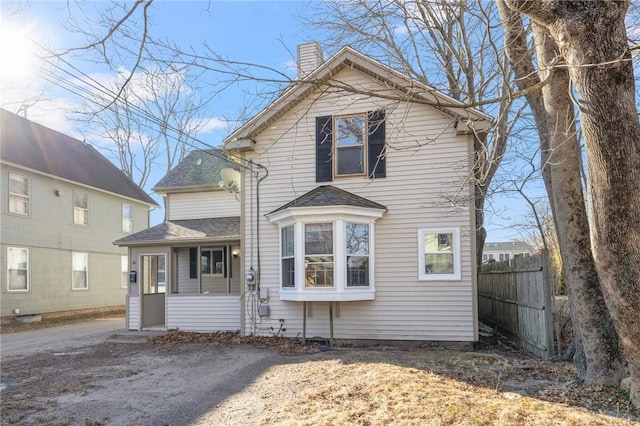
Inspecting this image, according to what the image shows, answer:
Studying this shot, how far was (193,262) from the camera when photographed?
1329 centimetres

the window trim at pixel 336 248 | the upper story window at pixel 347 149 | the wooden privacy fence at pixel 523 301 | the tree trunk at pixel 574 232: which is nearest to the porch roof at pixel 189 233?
the window trim at pixel 336 248

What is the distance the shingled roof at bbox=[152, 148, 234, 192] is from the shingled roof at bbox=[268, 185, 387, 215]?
441 cm

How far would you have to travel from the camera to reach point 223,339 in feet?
33.3

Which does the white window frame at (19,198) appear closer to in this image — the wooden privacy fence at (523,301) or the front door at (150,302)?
the front door at (150,302)

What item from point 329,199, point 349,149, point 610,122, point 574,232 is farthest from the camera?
point 349,149

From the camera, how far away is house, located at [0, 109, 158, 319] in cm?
1423

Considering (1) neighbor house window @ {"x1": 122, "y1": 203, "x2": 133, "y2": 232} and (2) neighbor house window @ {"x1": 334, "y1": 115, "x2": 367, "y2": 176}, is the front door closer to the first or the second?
(2) neighbor house window @ {"x1": 334, "y1": 115, "x2": 367, "y2": 176}

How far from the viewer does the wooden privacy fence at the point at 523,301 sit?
7.30 m

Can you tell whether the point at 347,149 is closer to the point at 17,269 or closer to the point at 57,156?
the point at 17,269

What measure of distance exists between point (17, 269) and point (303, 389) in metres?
12.8

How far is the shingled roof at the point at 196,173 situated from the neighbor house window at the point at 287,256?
4317 millimetres

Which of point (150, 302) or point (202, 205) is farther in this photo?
point (202, 205)

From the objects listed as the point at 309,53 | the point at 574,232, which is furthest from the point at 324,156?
the point at 574,232

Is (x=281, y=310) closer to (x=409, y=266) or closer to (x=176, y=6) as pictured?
(x=409, y=266)
